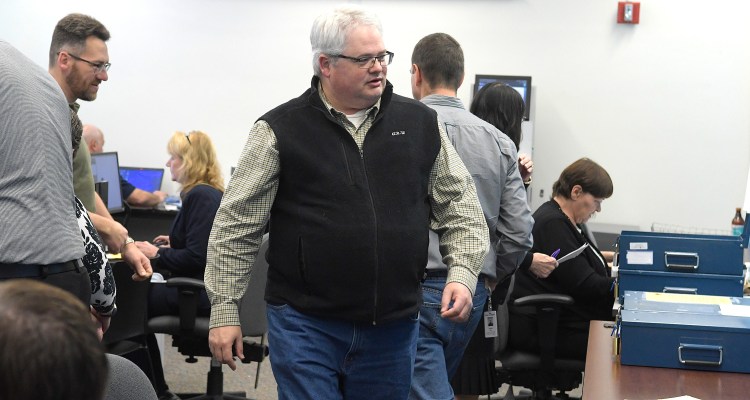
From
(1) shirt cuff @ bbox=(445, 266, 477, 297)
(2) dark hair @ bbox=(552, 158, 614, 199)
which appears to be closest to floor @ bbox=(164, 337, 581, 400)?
(2) dark hair @ bbox=(552, 158, 614, 199)

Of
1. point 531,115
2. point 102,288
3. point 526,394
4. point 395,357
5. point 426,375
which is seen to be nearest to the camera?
point 395,357

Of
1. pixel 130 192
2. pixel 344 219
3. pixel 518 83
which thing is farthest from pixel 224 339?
pixel 130 192

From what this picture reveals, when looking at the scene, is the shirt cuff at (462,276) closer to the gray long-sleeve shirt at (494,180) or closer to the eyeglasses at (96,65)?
the gray long-sleeve shirt at (494,180)

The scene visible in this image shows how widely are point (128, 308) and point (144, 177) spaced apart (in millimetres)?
3224

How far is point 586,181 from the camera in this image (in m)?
4.50

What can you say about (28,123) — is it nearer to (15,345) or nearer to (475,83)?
(15,345)

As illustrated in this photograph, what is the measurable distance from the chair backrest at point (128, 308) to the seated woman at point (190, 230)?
0.05 meters

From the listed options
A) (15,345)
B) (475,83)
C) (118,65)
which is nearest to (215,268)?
(15,345)

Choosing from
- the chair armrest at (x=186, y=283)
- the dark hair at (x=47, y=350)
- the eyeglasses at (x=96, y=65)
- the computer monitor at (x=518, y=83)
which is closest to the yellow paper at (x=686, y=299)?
the eyeglasses at (x=96, y=65)

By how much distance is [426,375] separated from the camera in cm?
299

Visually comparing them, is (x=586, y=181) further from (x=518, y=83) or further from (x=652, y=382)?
(x=518, y=83)

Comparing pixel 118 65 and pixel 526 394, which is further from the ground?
pixel 118 65

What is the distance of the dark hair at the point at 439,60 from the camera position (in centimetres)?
325

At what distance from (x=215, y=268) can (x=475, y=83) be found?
4.67 m
